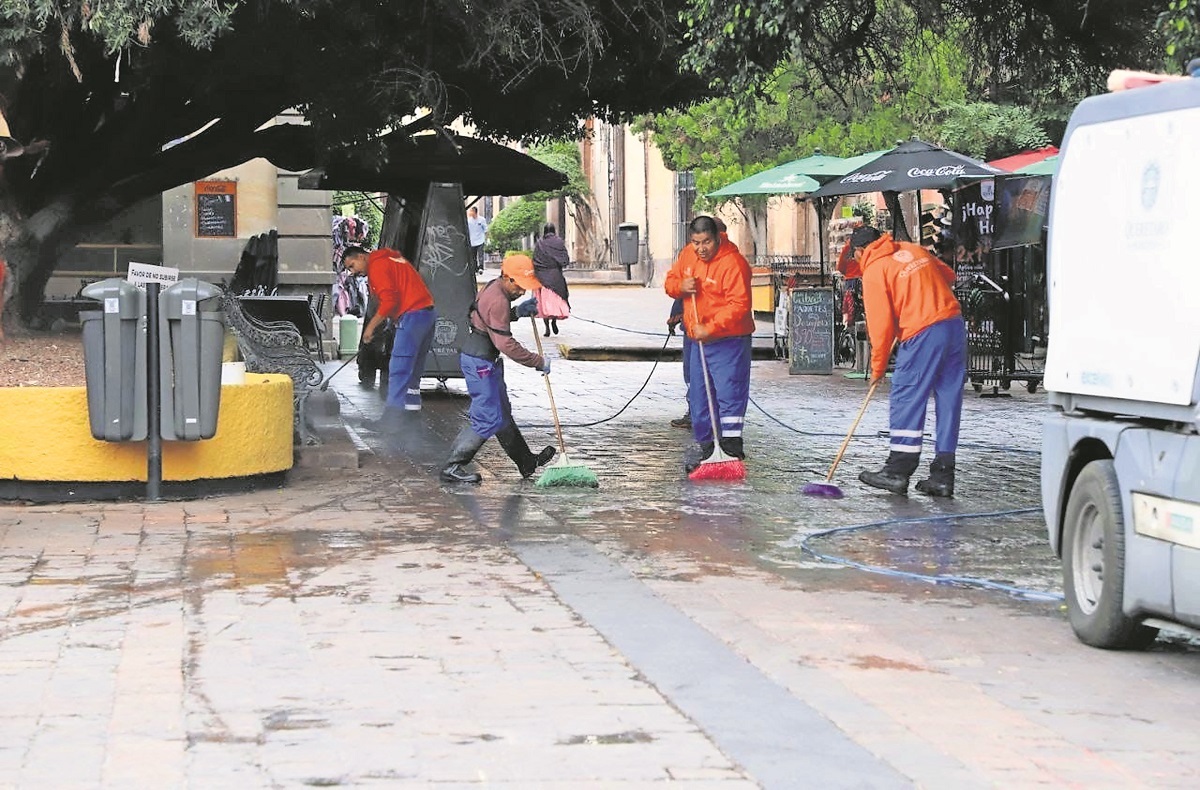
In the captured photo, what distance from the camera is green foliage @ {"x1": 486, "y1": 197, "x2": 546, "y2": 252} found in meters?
53.4

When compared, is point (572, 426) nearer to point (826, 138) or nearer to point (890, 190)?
point (890, 190)

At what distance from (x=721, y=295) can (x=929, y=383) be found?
183cm

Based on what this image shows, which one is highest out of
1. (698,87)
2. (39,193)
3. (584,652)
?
(698,87)

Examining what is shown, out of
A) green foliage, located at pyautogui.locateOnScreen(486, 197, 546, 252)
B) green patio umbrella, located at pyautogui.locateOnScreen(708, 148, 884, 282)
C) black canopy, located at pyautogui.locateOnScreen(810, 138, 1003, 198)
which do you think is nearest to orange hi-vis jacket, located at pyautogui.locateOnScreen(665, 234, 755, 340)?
black canopy, located at pyautogui.locateOnScreen(810, 138, 1003, 198)

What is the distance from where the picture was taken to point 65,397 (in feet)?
34.3

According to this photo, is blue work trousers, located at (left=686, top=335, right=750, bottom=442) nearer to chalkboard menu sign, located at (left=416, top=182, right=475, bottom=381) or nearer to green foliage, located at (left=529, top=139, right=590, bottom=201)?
chalkboard menu sign, located at (left=416, top=182, right=475, bottom=381)

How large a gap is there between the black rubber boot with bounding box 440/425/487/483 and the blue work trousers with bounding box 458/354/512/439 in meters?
0.09

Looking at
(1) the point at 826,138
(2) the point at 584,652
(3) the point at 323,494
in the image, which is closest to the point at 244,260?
(3) the point at 323,494

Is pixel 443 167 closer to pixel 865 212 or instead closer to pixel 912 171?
pixel 912 171

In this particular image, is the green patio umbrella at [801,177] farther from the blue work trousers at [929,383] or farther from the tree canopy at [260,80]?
the blue work trousers at [929,383]

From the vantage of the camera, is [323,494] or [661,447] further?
[661,447]

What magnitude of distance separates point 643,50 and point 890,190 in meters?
6.07

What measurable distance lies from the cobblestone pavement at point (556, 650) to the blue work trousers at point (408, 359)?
4.47 meters

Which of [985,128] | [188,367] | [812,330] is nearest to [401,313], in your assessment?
[188,367]
